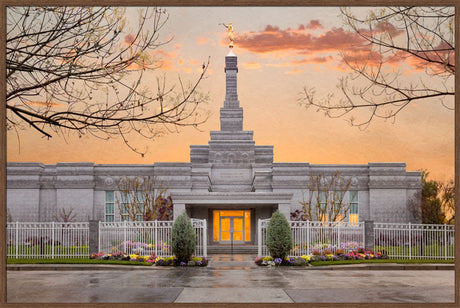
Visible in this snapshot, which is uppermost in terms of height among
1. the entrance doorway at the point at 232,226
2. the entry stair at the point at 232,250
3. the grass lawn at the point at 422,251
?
the entrance doorway at the point at 232,226

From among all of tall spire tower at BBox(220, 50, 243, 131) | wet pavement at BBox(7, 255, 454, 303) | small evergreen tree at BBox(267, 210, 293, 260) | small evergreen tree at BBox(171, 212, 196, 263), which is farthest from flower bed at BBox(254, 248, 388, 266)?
tall spire tower at BBox(220, 50, 243, 131)

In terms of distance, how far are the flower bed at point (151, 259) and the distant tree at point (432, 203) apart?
887 inches

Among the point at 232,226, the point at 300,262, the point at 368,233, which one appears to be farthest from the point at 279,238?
the point at 232,226

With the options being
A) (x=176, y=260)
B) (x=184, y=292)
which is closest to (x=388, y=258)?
(x=176, y=260)

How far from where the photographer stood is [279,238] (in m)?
24.1

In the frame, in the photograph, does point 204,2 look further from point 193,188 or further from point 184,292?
point 193,188

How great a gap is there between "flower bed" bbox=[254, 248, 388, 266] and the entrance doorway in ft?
37.5

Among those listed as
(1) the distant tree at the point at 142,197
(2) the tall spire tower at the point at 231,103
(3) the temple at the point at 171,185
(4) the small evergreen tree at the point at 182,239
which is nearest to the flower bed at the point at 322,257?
(4) the small evergreen tree at the point at 182,239

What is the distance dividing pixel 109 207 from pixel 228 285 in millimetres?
26377

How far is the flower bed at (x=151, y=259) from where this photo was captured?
2364cm

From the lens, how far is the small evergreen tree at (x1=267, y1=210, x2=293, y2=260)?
78.8 feet

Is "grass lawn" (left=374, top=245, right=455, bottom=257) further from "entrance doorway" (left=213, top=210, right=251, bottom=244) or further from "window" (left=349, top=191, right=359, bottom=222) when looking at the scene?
"window" (left=349, top=191, right=359, bottom=222)

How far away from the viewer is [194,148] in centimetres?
4894

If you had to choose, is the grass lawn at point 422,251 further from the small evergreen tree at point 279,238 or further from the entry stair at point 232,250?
the entry stair at point 232,250
